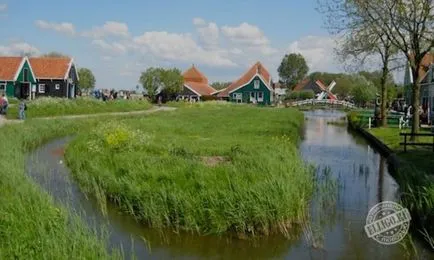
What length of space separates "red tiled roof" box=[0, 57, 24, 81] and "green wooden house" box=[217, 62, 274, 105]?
40480 millimetres

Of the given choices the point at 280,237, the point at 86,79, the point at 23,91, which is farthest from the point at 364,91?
the point at 280,237

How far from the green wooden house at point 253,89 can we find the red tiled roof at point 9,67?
40.5 metres

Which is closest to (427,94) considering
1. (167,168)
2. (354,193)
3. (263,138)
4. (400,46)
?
(400,46)

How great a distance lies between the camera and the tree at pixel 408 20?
25219 mm

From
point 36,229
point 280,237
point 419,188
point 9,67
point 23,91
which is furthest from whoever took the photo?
point 23,91

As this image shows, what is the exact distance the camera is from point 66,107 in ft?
144

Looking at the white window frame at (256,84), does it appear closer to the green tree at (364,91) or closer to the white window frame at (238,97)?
the white window frame at (238,97)

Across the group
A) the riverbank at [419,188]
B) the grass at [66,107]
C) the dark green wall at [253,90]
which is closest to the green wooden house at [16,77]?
the grass at [66,107]

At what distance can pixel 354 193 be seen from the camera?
15.5m

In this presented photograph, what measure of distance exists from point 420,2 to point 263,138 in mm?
9273

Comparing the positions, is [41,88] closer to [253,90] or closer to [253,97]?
[253,90]

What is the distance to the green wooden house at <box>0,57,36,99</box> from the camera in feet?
204

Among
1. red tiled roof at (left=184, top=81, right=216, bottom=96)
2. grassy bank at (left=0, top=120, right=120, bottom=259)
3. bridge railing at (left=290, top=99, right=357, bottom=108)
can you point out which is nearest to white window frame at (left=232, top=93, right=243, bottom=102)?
red tiled roof at (left=184, top=81, right=216, bottom=96)

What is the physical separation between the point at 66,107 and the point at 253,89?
53308 millimetres
